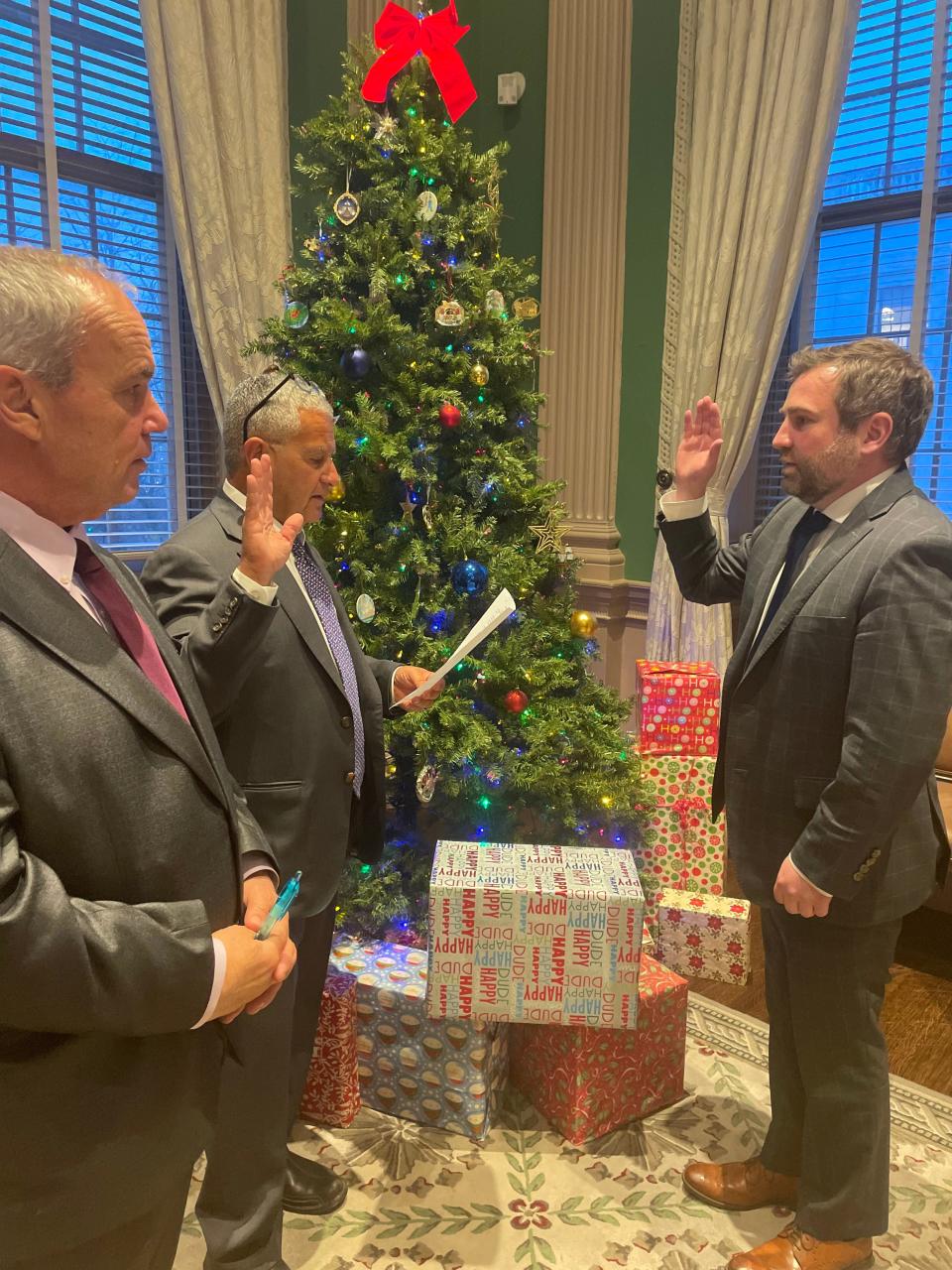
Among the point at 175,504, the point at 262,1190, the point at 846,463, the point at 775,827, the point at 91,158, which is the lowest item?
the point at 262,1190

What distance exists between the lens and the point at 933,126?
3.45 meters

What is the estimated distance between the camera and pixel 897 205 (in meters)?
3.64

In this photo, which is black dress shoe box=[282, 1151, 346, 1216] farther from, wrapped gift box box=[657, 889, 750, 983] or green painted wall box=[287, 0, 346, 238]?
green painted wall box=[287, 0, 346, 238]

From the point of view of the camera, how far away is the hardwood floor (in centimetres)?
250

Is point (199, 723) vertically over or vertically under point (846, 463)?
under

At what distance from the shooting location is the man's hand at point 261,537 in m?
1.35

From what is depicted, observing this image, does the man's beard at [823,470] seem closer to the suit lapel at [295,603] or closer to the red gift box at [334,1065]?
the suit lapel at [295,603]

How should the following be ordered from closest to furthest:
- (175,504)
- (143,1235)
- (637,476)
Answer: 1. (143,1235)
2. (175,504)
3. (637,476)

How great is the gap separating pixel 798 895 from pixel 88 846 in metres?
1.16

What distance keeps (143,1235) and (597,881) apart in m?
1.03

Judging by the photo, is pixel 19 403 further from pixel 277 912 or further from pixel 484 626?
pixel 484 626

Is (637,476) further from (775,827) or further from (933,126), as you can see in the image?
(775,827)

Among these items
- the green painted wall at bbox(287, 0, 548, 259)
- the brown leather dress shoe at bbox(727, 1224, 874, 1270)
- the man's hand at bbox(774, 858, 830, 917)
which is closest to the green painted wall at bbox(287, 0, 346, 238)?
the green painted wall at bbox(287, 0, 548, 259)

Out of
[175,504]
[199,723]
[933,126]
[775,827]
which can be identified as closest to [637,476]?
[933,126]
